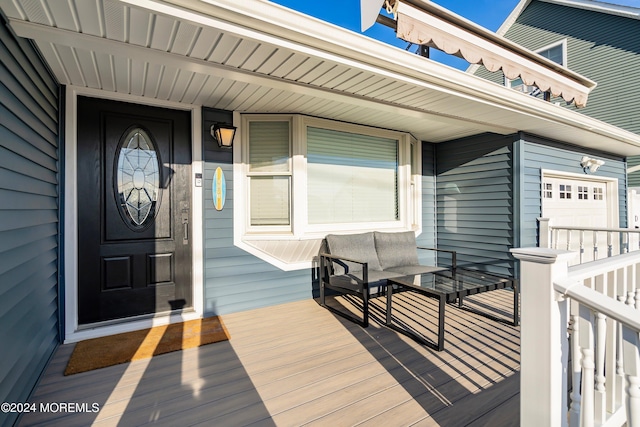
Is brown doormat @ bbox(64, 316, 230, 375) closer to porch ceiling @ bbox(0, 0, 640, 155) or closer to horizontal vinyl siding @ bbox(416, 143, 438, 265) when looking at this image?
porch ceiling @ bbox(0, 0, 640, 155)

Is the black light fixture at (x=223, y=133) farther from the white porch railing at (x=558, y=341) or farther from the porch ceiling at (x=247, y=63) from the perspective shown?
the white porch railing at (x=558, y=341)

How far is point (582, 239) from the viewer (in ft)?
14.0

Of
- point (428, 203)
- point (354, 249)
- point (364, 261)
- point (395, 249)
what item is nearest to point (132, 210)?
point (354, 249)

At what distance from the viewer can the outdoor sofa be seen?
11.0ft

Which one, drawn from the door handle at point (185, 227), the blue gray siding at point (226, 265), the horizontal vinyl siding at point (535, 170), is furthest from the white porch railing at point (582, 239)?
the door handle at point (185, 227)

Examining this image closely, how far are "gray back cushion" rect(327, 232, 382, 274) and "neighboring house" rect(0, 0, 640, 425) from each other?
29 centimetres

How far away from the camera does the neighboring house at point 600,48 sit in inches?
270

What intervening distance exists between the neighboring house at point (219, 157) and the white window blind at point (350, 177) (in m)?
0.02

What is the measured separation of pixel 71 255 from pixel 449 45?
3.93 m

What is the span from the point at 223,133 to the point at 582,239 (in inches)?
193

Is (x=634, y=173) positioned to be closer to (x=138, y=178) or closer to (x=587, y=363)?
(x=587, y=363)

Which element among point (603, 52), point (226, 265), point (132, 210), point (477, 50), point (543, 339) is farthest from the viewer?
point (603, 52)

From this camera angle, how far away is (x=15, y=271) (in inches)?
67.8

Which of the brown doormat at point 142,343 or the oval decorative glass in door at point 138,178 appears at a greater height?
the oval decorative glass in door at point 138,178
